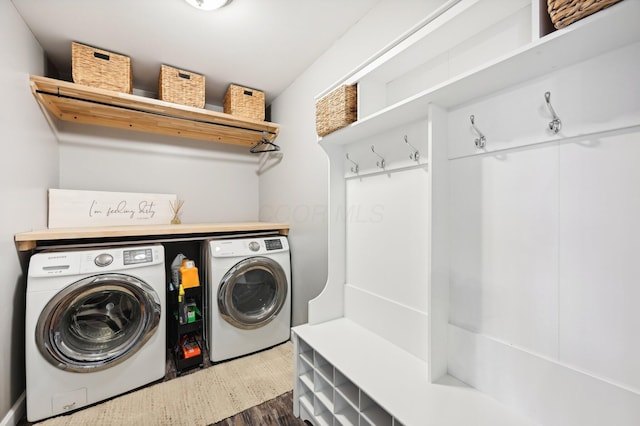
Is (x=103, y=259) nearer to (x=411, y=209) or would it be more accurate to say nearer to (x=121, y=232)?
(x=121, y=232)

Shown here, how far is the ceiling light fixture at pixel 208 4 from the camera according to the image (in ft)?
4.89

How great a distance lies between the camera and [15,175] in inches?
60.3

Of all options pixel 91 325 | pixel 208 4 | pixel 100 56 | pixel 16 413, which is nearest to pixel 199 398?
pixel 91 325

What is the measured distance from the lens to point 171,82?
2.17m

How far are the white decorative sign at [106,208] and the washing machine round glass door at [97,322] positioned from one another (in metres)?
0.80

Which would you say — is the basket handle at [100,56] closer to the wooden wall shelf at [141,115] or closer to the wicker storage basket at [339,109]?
the wooden wall shelf at [141,115]

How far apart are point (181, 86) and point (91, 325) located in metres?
1.90

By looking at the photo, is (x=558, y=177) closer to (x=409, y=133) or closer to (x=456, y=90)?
(x=456, y=90)

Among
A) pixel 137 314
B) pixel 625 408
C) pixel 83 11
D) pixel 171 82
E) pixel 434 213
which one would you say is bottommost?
pixel 137 314

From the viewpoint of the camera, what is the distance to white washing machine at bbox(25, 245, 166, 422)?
150cm

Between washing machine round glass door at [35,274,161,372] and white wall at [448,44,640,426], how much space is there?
190 centimetres

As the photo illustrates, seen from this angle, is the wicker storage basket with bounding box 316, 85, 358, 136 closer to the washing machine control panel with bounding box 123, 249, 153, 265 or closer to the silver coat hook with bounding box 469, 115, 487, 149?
the silver coat hook with bounding box 469, 115, 487, 149

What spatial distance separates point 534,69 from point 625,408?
100 centimetres

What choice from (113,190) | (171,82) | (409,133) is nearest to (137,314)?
(113,190)
